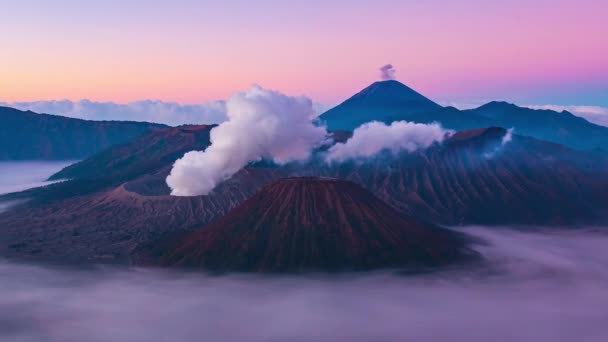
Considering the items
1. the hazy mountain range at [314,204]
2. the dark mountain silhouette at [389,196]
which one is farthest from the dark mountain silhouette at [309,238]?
the dark mountain silhouette at [389,196]

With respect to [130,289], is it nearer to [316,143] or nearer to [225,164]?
[225,164]

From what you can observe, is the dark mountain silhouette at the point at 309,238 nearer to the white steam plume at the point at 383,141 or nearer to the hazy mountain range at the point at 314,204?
the hazy mountain range at the point at 314,204

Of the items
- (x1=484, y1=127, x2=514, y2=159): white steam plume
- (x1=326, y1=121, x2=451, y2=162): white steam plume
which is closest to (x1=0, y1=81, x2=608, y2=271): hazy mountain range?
(x1=484, y1=127, x2=514, y2=159): white steam plume

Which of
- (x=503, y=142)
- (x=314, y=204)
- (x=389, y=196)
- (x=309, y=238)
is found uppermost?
(x=503, y=142)

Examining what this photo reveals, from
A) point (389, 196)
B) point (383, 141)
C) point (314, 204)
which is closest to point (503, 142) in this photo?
point (383, 141)

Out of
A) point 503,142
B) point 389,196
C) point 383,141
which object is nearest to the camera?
point 389,196

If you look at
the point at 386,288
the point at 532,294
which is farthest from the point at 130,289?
the point at 532,294

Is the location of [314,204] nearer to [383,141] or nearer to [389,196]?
[389,196]
